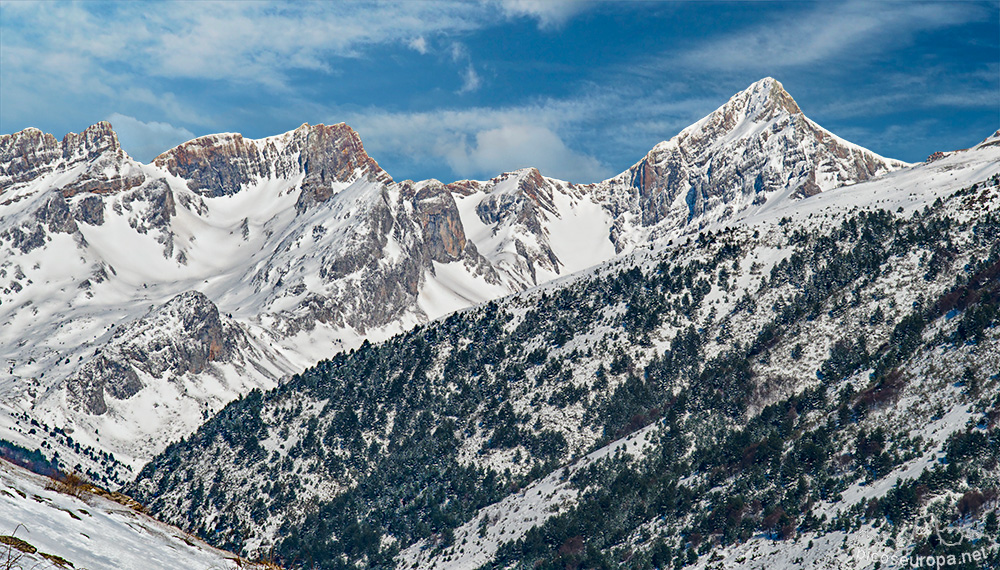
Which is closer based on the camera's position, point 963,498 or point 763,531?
point 963,498

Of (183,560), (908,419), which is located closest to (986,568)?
(908,419)

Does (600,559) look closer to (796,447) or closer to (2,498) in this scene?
(796,447)

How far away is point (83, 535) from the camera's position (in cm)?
2848

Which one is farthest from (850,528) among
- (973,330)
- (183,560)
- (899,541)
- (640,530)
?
(183,560)

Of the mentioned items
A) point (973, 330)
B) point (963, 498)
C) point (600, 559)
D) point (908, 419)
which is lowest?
point (600, 559)

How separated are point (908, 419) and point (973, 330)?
1097 inches

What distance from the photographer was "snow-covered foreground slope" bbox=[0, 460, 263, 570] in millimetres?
25469

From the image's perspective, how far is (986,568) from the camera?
5157 inches

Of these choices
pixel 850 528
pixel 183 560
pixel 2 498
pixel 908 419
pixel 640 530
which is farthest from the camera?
pixel 640 530

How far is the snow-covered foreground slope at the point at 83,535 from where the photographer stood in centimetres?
2547

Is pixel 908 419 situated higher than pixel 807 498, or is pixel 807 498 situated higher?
pixel 908 419

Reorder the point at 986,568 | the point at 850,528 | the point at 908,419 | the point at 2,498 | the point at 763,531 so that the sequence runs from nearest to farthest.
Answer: the point at 2,498
the point at 986,568
the point at 850,528
the point at 763,531
the point at 908,419

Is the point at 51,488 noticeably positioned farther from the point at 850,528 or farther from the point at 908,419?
the point at 908,419

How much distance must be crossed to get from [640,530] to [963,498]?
66731 mm
